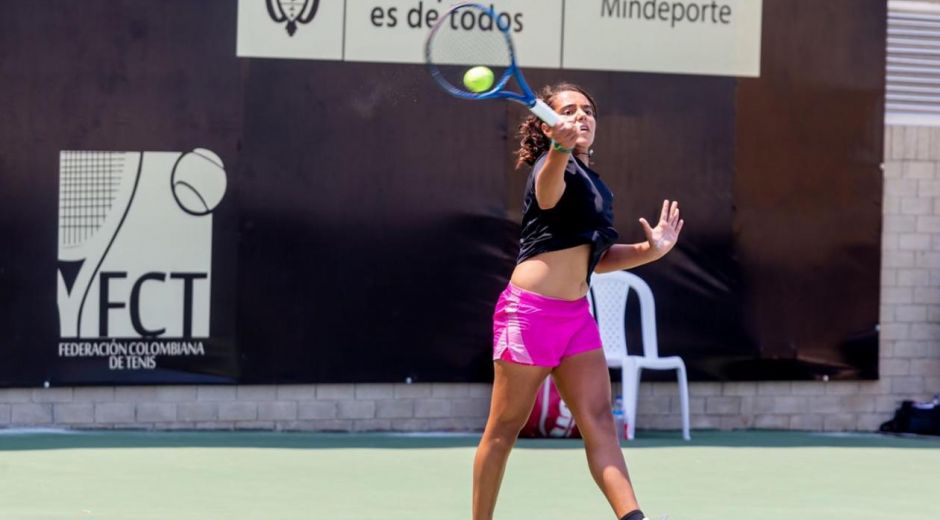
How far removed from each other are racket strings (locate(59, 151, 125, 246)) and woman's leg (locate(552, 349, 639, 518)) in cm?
413

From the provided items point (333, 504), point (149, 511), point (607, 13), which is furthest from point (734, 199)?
point (149, 511)

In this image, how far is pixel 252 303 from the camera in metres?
8.73

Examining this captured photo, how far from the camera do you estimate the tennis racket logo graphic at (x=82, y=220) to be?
8438mm

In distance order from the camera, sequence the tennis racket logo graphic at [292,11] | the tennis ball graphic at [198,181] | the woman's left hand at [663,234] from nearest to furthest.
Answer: the woman's left hand at [663,234]
the tennis ball graphic at [198,181]
the tennis racket logo graphic at [292,11]

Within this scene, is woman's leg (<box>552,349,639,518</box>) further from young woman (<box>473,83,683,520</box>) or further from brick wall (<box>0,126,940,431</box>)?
brick wall (<box>0,126,940,431</box>)

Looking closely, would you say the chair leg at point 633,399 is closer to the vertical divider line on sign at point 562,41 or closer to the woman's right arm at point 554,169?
the vertical divider line on sign at point 562,41

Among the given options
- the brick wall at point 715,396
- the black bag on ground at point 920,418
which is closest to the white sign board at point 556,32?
the brick wall at point 715,396

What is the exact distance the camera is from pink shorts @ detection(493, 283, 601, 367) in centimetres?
503

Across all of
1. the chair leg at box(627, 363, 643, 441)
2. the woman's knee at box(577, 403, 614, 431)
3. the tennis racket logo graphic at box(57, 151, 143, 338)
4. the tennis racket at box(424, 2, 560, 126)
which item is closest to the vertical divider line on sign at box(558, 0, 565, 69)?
the chair leg at box(627, 363, 643, 441)

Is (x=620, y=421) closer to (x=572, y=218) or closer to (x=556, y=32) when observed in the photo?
(x=556, y=32)

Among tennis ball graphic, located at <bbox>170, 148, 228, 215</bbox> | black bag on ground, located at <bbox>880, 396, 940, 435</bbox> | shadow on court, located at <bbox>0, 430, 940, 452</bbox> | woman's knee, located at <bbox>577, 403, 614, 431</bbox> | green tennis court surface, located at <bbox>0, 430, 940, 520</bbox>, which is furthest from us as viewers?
black bag on ground, located at <bbox>880, 396, 940, 435</bbox>

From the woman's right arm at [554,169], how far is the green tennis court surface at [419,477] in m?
1.93

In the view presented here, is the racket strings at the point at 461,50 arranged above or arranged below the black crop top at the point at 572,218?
above

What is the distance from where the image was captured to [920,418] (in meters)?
9.67
